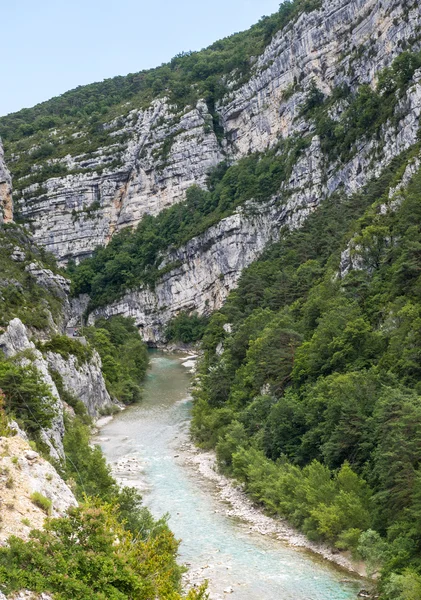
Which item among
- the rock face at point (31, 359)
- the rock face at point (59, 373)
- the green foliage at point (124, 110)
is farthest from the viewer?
the green foliage at point (124, 110)

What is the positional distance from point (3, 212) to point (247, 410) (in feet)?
186

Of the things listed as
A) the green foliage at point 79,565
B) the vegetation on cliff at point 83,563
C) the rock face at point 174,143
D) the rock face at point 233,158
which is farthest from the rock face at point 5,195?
the green foliage at point 79,565

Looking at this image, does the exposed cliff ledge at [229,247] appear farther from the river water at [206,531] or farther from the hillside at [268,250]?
the river water at [206,531]

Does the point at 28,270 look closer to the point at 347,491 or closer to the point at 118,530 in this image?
the point at 347,491

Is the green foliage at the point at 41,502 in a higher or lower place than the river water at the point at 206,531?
higher

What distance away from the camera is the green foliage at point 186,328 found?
106 m

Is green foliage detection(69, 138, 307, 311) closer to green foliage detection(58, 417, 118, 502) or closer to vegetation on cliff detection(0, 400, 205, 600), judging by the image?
green foliage detection(58, 417, 118, 502)

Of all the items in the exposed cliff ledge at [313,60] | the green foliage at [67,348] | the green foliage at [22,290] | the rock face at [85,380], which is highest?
the exposed cliff ledge at [313,60]

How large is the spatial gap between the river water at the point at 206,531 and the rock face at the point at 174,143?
63.8 m

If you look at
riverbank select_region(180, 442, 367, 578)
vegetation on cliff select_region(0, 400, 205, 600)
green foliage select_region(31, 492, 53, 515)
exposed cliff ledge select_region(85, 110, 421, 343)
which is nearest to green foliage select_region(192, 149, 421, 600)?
riverbank select_region(180, 442, 367, 578)

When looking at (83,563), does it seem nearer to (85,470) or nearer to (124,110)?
(85,470)

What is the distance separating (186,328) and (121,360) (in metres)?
30.1

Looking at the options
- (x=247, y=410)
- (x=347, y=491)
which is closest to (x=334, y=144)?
(x=247, y=410)

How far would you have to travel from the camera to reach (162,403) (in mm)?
64812
